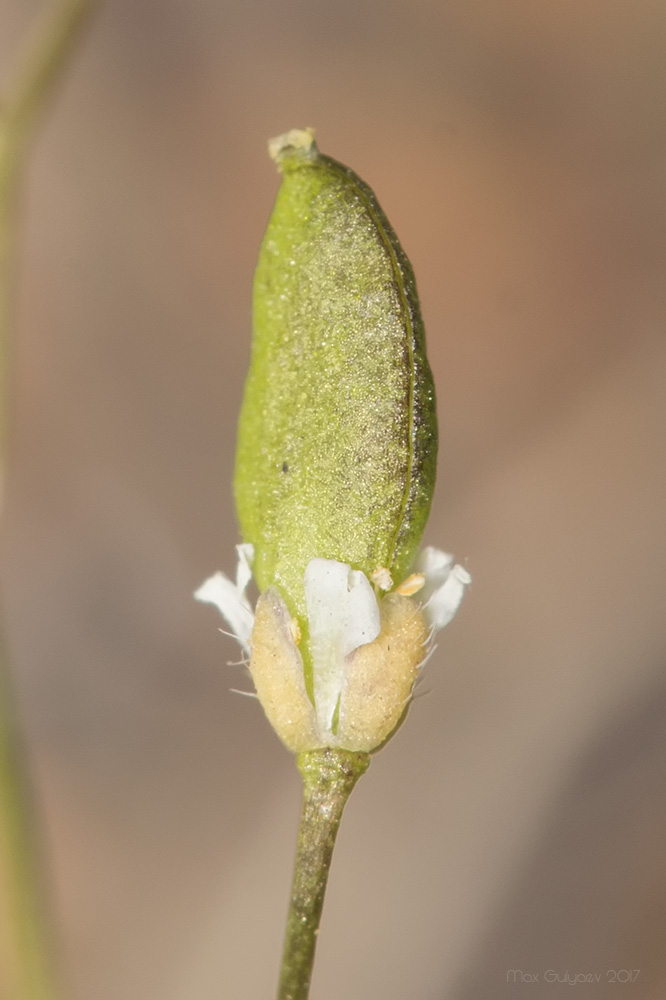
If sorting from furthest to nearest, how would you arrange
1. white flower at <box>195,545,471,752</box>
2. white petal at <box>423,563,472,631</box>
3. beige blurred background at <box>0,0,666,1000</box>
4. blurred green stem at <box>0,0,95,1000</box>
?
beige blurred background at <box>0,0,666,1000</box>
blurred green stem at <box>0,0,95,1000</box>
white petal at <box>423,563,472,631</box>
white flower at <box>195,545,471,752</box>

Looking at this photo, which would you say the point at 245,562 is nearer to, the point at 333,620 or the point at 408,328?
the point at 333,620

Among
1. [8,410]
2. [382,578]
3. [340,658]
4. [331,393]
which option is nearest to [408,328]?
[331,393]

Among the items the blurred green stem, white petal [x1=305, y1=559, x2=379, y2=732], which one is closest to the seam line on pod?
white petal [x1=305, y1=559, x2=379, y2=732]

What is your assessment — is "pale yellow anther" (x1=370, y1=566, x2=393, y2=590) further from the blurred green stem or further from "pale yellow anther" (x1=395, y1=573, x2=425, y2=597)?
the blurred green stem

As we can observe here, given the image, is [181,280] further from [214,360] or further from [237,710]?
[237,710]

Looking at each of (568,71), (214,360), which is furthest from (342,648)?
(568,71)

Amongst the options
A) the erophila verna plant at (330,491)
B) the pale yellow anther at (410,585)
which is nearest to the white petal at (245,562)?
the erophila verna plant at (330,491)
